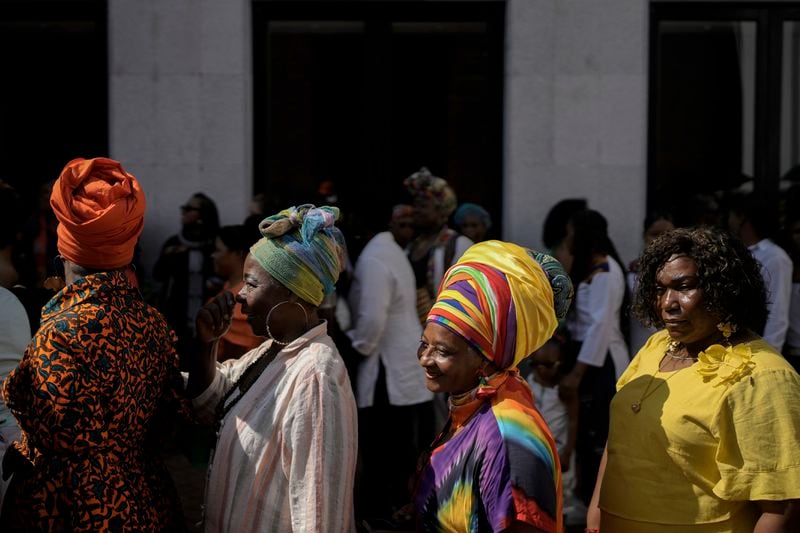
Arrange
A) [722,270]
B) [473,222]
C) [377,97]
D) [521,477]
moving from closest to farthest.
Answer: [521,477], [722,270], [473,222], [377,97]

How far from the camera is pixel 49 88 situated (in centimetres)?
923

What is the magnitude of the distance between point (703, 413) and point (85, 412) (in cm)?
189

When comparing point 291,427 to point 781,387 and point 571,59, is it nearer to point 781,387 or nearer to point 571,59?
point 781,387

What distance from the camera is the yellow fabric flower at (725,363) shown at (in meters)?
3.28

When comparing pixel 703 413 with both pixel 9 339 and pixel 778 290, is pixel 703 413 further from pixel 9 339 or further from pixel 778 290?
pixel 778 290

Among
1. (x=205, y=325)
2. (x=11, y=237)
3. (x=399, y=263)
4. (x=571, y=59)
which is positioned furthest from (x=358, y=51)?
(x=205, y=325)

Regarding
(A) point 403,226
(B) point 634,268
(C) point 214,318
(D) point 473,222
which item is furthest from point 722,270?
(D) point 473,222

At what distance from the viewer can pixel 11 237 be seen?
5.03m

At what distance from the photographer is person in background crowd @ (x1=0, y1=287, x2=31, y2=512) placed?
13.3 ft

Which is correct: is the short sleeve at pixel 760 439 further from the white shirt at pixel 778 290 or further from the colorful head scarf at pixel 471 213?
the colorful head scarf at pixel 471 213

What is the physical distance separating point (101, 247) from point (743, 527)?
7.24ft

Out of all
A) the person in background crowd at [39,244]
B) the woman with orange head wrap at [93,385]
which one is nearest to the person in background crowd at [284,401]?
the woman with orange head wrap at [93,385]

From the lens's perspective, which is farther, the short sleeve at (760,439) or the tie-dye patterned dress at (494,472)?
the short sleeve at (760,439)

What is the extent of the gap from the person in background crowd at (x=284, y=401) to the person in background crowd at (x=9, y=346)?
2.91ft
